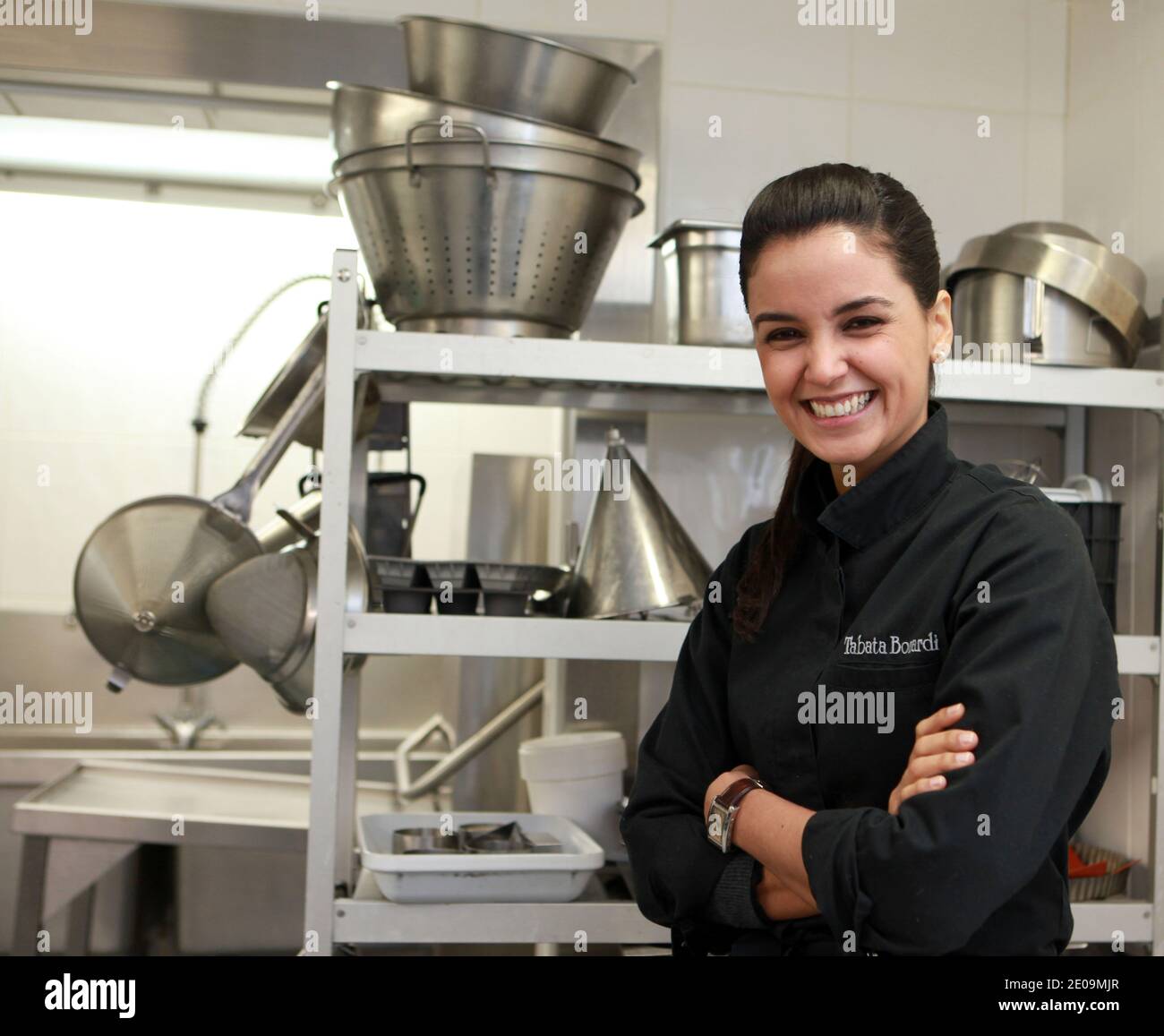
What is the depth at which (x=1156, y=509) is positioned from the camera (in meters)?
1.62

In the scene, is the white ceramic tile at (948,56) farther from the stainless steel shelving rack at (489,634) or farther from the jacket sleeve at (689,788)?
the jacket sleeve at (689,788)

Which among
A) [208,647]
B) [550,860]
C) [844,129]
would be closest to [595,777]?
[550,860]

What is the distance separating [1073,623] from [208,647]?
1.21m

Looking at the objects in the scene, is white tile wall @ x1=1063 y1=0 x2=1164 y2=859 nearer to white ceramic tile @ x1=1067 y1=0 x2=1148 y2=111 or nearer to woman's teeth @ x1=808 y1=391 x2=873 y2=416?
white ceramic tile @ x1=1067 y1=0 x2=1148 y2=111

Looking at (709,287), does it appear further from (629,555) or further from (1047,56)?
(1047,56)

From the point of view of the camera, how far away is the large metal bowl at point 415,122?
1431mm

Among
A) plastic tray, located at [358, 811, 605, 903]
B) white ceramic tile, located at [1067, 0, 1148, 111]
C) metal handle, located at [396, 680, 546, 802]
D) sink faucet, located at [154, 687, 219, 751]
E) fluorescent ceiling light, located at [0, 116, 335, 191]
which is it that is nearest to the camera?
plastic tray, located at [358, 811, 605, 903]

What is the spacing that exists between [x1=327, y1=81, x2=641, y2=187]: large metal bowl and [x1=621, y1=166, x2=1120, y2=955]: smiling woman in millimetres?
605

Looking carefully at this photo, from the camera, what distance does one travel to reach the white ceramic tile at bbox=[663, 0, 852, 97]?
190cm

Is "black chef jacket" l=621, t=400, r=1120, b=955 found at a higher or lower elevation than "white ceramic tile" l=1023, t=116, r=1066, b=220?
lower

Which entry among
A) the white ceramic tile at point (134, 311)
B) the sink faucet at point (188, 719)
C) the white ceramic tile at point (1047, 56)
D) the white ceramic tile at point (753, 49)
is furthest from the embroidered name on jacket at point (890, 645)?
the white ceramic tile at point (134, 311)

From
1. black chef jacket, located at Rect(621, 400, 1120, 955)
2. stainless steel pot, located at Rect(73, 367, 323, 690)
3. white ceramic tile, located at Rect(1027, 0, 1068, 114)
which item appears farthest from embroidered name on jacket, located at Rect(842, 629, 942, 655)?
white ceramic tile, located at Rect(1027, 0, 1068, 114)

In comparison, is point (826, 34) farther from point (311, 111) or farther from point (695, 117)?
point (311, 111)
